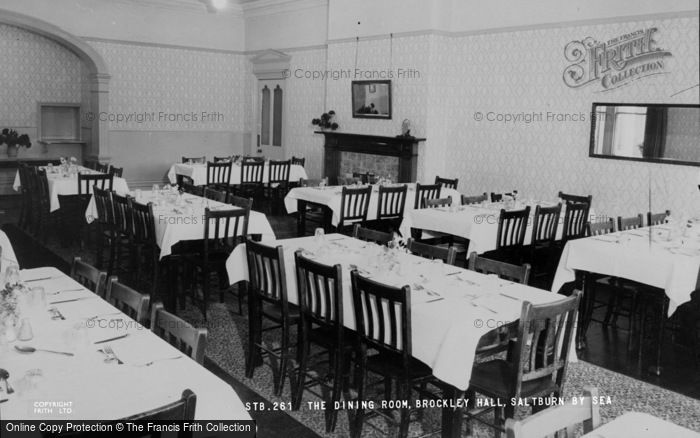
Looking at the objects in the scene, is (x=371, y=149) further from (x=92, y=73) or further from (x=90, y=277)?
(x=90, y=277)

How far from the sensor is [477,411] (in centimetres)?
409

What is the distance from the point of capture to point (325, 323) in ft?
13.4

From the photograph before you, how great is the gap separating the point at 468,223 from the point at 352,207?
6.55 feet

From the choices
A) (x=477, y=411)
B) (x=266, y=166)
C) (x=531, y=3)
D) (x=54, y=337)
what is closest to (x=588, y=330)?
(x=477, y=411)

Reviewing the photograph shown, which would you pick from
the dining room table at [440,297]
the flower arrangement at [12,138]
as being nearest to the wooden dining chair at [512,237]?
the dining room table at [440,297]

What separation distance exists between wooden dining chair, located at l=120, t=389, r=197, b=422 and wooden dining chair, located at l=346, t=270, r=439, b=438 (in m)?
1.51

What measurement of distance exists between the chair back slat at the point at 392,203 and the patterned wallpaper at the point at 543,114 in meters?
2.36

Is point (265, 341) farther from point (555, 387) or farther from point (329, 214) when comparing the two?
point (329, 214)

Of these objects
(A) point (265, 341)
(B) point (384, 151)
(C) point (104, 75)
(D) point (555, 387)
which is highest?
(C) point (104, 75)

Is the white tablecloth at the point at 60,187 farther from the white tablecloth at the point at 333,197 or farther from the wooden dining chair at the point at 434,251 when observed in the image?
the wooden dining chair at the point at 434,251

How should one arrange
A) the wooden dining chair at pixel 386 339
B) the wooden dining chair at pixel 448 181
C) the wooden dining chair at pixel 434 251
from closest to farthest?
the wooden dining chair at pixel 386 339, the wooden dining chair at pixel 434 251, the wooden dining chair at pixel 448 181

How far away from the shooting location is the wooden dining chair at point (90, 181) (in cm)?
838

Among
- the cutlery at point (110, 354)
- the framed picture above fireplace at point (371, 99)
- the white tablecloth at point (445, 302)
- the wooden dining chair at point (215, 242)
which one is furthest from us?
the framed picture above fireplace at point (371, 99)

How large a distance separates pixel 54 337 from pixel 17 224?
25.6 feet
